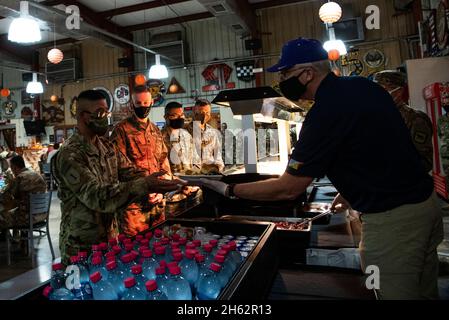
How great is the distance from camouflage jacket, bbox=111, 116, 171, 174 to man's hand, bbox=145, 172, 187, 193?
1.00m

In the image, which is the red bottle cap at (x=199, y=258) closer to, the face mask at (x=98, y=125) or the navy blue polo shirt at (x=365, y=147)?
the navy blue polo shirt at (x=365, y=147)

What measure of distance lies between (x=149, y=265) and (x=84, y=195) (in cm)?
76

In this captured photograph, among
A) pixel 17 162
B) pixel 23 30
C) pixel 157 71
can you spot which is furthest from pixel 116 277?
pixel 157 71

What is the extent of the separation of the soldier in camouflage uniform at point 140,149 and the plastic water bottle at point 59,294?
5.82 feet

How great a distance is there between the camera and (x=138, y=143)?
A: 309 centimetres

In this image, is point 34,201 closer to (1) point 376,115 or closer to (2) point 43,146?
(1) point 376,115

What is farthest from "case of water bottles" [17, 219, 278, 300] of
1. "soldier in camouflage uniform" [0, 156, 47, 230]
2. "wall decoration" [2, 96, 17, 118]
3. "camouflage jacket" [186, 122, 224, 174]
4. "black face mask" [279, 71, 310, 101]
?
"wall decoration" [2, 96, 17, 118]

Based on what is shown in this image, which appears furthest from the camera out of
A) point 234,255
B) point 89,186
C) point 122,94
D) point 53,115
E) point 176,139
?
point 53,115

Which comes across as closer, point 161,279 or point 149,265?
point 161,279

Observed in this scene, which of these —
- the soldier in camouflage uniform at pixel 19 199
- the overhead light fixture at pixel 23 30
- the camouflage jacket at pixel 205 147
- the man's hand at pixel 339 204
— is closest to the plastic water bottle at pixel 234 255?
the man's hand at pixel 339 204

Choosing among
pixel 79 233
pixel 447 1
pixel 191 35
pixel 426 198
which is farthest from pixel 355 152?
pixel 191 35

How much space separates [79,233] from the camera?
1.93 meters

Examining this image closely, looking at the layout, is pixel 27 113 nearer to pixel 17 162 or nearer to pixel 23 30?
pixel 17 162

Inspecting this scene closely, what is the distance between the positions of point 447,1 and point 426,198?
16.0 ft
